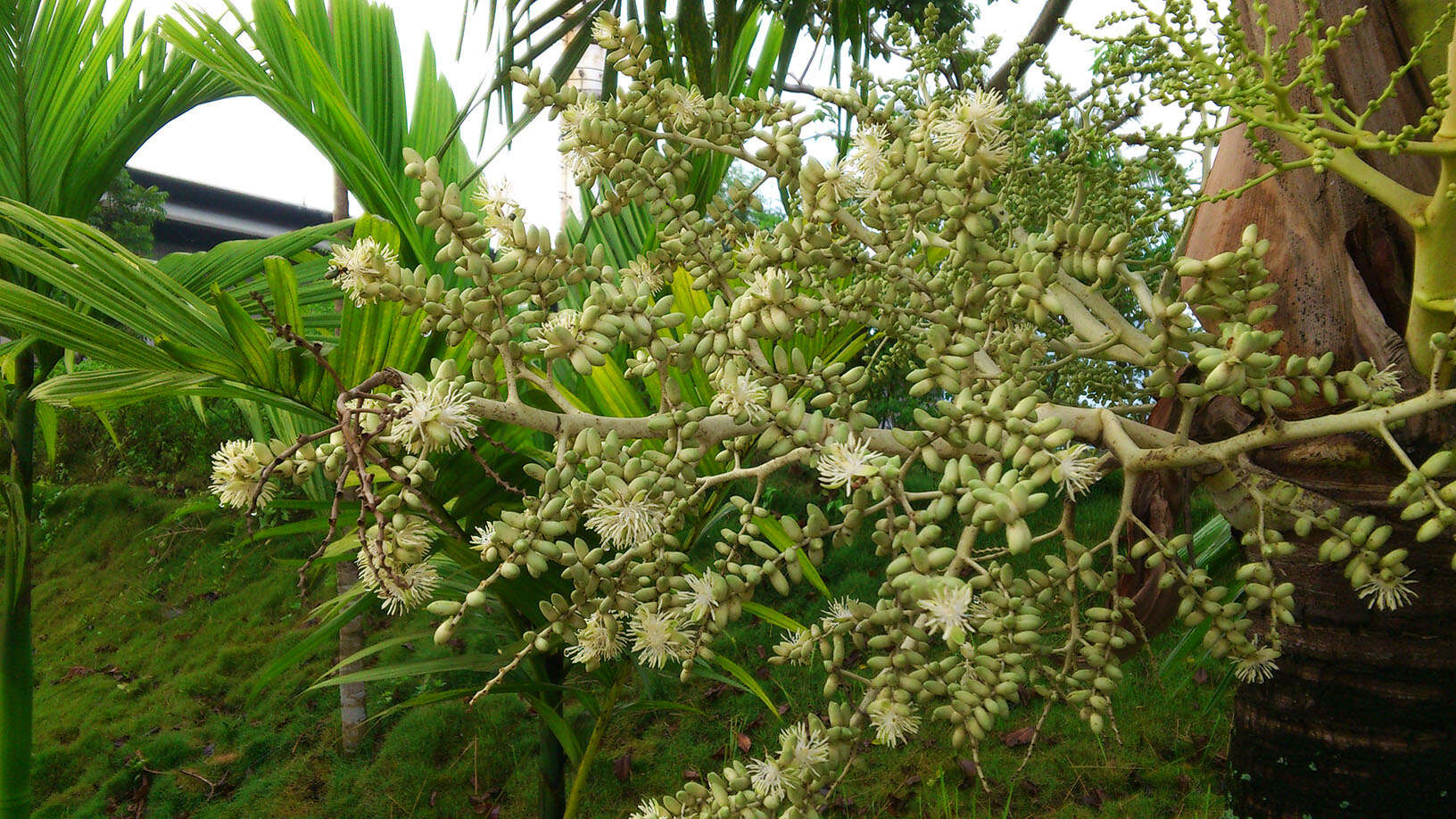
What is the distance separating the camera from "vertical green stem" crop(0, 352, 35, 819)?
1.71 m

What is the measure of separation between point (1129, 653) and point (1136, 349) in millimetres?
412

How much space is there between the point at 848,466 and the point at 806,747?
27cm

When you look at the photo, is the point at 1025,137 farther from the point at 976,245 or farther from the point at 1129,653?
the point at 1129,653

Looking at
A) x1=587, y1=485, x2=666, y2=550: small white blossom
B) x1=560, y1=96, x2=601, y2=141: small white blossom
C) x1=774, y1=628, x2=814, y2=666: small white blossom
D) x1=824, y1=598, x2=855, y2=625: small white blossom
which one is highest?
x1=560, y1=96, x2=601, y2=141: small white blossom

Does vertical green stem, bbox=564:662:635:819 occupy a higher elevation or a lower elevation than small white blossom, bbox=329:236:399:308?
lower

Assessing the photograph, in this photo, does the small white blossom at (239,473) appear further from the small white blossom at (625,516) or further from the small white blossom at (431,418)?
the small white blossom at (625,516)

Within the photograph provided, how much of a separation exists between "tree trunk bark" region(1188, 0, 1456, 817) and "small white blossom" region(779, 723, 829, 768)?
1.85ft

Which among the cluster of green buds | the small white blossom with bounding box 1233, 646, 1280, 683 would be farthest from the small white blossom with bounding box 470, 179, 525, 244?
the small white blossom with bounding box 1233, 646, 1280, 683

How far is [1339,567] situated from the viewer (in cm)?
96

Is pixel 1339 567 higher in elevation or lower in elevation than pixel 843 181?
lower

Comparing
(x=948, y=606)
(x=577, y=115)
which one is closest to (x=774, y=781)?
(x=948, y=606)

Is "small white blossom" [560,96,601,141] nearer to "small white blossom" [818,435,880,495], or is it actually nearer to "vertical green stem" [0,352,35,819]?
"small white blossom" [818,435,880,495]

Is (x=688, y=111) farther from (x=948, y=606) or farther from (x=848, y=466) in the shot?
(x=948, y=606)

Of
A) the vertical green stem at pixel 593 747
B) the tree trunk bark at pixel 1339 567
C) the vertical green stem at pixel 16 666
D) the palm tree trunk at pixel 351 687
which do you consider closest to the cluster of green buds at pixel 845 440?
the tree trunk bark at pixel 1339 567
